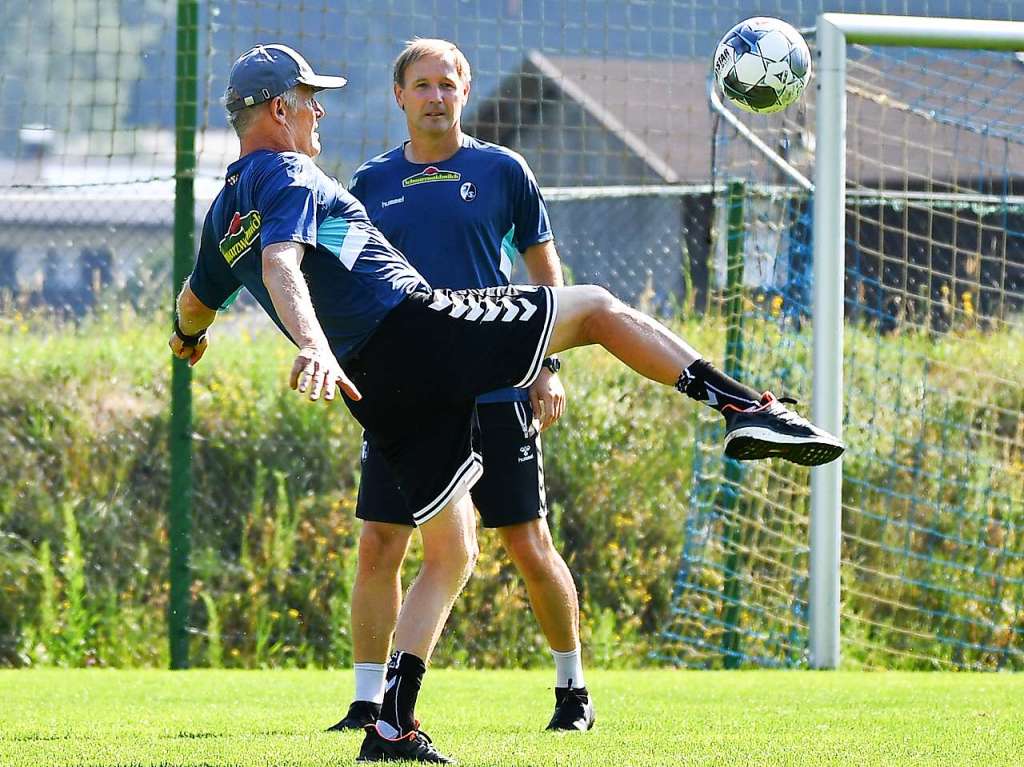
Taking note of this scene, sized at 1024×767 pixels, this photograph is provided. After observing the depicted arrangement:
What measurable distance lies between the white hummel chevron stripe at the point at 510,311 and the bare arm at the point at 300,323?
0.57m

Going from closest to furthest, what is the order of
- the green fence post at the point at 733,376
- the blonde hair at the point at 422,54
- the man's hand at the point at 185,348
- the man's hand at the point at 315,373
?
the man's hand at the point at 315,373, the man's hand at the point at 185,348, the blonde hair at the point at 422,54, the green fence post at the point at 733,376

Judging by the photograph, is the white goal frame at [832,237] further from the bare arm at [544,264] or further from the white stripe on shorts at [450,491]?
the white stripe on shorts at [450,491]

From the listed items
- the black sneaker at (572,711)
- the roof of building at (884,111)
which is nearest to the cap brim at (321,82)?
the black sneaker at (572,711)

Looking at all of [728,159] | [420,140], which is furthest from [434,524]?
[728,159]

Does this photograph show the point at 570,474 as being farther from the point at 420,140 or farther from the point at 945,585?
the point at 420,140

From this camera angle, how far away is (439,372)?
4.19m

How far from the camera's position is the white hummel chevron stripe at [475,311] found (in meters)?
4.22

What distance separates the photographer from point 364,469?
Result: 521 cm

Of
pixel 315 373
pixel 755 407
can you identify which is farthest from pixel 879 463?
pixel 315 373

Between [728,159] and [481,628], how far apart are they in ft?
10.4

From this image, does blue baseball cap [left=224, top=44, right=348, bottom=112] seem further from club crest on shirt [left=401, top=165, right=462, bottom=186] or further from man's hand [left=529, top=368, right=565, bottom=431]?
man's hand [left=529, top=368, right=565, bottom=431]

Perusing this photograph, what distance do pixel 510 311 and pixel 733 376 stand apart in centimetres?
431

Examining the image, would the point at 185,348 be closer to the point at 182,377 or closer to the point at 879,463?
the point at 182,377

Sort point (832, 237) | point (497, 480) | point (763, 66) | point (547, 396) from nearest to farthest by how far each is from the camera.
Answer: point (547, 396) → point (497, 480) → point (763, 66) → point (832, 237)
